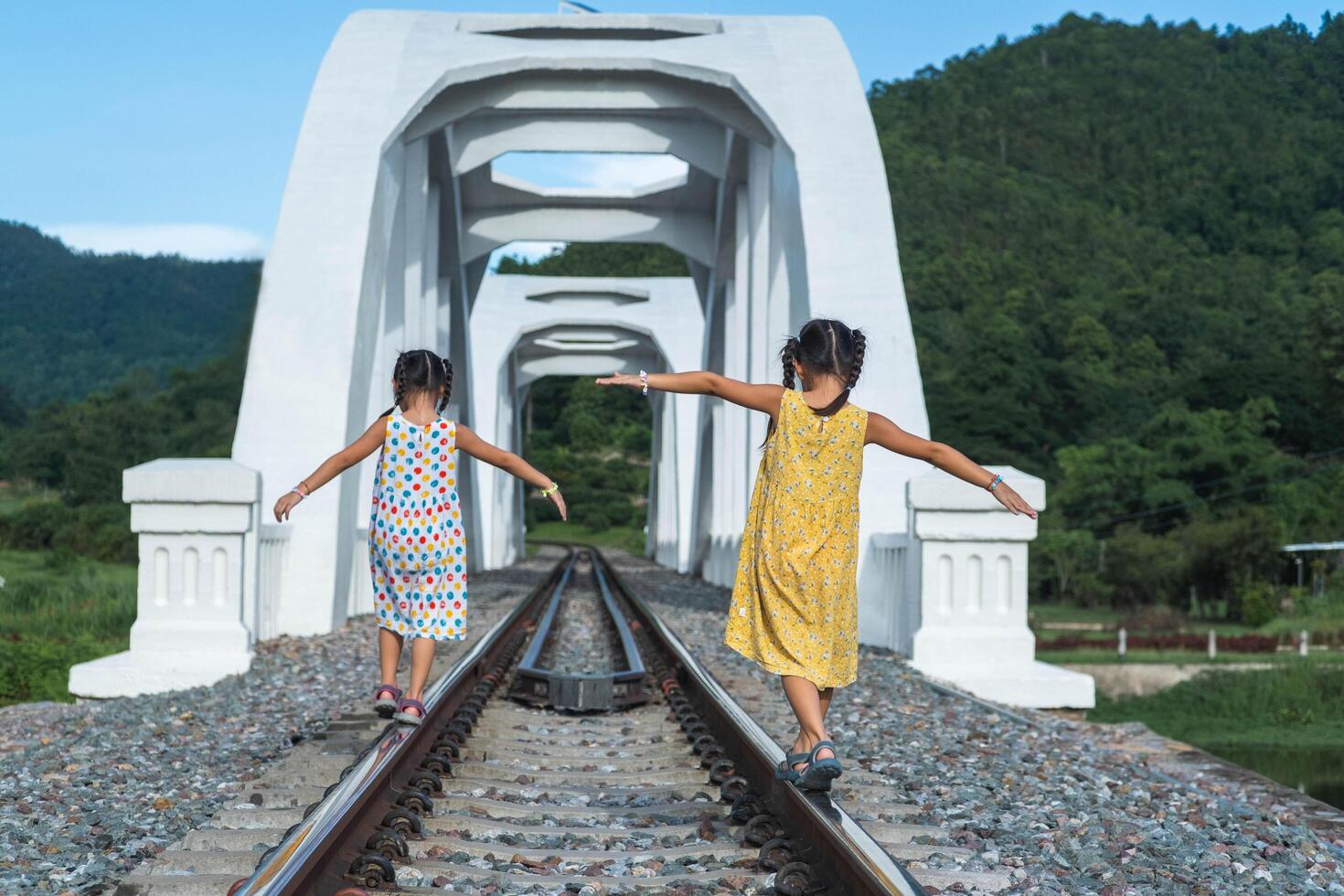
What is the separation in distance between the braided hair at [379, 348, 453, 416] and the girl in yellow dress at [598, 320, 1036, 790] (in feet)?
3.06

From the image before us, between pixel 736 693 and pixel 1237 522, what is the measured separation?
3090cm

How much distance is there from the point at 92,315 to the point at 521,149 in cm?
5027

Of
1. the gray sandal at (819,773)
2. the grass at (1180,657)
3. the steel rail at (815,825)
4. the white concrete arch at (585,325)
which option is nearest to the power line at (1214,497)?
the white concrete arch at (585,325)

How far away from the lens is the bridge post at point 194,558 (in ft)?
25.8

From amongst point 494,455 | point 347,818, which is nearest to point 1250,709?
point 494,455

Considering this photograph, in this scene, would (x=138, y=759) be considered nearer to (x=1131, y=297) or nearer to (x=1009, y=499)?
(x=1009, y=499)

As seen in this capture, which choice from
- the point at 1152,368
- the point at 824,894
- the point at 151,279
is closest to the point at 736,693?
the point at 824,894

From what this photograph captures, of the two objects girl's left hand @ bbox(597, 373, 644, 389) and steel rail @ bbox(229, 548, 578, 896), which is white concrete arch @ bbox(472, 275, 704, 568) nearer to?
steel rail @ bbox(229, 548, 578, 896)

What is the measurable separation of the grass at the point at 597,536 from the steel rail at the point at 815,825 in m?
51.9

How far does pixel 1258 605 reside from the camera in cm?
2961

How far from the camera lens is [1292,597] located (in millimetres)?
31344

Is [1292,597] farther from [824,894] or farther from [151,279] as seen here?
[151,279]

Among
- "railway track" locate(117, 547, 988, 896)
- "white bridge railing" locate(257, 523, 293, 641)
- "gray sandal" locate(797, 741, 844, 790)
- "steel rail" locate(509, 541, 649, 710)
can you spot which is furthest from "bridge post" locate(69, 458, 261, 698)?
"gray sandal" locate(797, 741, 844, 790)

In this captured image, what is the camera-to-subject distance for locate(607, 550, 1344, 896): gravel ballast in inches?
136
